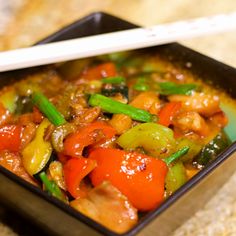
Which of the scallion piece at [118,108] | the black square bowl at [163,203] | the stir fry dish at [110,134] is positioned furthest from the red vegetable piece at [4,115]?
the scallion piece at [118,108]

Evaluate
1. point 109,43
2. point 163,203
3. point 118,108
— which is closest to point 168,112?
point 118,108

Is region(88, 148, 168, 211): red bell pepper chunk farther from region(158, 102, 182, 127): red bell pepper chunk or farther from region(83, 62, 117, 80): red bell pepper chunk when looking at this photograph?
region(83, 62, 117, 80): red bell pepper chunk

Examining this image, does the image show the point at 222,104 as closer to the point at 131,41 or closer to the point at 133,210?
the point at 131,41

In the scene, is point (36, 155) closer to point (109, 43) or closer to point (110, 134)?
point (110, 134)

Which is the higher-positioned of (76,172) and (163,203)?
(76,172)

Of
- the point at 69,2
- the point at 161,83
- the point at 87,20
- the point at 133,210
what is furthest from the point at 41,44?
the point at 69,2

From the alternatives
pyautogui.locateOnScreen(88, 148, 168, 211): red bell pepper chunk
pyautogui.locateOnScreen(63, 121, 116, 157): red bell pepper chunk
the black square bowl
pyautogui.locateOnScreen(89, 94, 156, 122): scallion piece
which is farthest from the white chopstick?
pyautogui.locateOnScreen(88, 148, 168, 211): red bell pepper chunk
